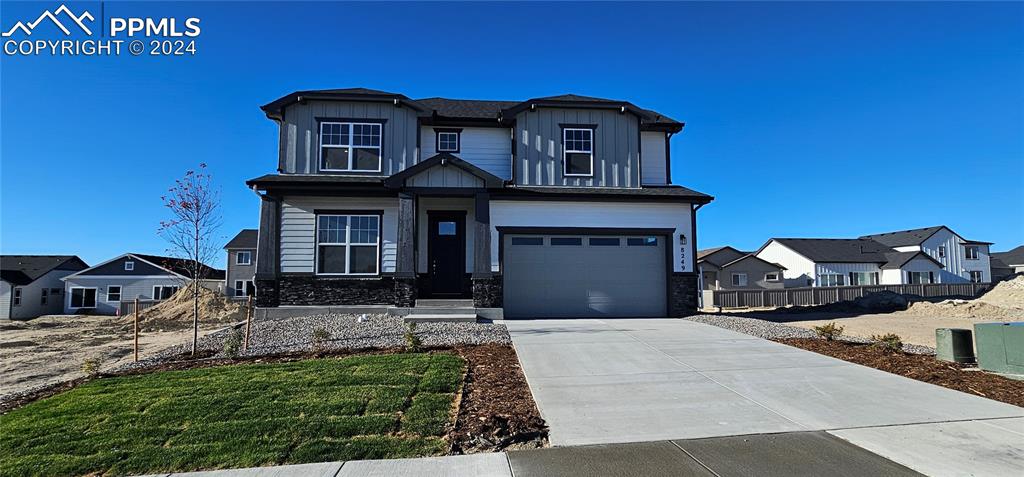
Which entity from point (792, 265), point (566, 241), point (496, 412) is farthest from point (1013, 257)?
point (496, 412)

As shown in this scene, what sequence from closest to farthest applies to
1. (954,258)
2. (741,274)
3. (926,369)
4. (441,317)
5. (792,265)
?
(926,369)
(441,317)
(741,274)
(792,265)
(954,258)

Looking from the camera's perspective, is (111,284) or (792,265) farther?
(792,265)

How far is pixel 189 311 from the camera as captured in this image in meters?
25.2

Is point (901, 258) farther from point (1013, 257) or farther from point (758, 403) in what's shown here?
point (758, 403)

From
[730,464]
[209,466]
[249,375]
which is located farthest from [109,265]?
[730,464]

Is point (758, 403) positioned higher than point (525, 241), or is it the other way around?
point (525, 241)

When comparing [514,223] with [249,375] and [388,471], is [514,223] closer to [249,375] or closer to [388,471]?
[249,375]

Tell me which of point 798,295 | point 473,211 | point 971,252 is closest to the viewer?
point 473,211

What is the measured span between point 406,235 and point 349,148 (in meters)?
3.50

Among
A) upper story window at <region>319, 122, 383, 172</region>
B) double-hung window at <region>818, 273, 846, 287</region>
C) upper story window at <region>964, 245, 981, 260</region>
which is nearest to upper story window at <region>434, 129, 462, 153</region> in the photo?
upper story window at <region>319, 122, 383, 172</region>

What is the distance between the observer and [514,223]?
1336 cm

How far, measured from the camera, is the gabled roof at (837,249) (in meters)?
35.6

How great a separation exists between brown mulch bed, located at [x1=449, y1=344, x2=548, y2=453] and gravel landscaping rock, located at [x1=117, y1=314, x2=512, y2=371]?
216 cm

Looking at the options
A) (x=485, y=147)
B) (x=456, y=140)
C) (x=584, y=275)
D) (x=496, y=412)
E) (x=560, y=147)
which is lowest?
(x=496, y=412)
